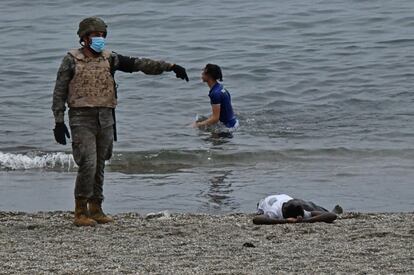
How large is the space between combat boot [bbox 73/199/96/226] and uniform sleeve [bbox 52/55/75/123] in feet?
2.51

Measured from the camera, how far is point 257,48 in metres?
25.0

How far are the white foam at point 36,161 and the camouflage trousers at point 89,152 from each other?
521 centimetres

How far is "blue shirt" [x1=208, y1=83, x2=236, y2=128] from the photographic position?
16.1 meters

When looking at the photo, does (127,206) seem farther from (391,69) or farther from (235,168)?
(391,69)

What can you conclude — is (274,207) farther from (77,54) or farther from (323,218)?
(77,54)

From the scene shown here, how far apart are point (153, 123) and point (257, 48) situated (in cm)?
738

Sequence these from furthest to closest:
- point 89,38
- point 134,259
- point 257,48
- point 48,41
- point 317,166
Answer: point 48,41, point 257,48, point 317,166, point 89,38, point 134,259

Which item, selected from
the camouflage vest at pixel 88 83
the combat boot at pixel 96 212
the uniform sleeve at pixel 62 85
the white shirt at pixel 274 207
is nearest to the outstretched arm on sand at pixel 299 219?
the white shirt at pixel 274 207

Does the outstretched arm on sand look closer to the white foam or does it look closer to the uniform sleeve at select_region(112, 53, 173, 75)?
the uniform sleeve at select_region(112, 53, 173, 75)

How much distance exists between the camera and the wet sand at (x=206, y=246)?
7.27m

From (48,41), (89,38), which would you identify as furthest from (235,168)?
(48,41)

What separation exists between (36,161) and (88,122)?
5.88 metres

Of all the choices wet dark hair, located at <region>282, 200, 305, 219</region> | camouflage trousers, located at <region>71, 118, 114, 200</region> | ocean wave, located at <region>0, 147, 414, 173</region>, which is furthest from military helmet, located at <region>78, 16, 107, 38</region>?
ocean wave, located at <region>0, 147, 414, 173</region>

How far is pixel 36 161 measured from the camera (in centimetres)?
1484
